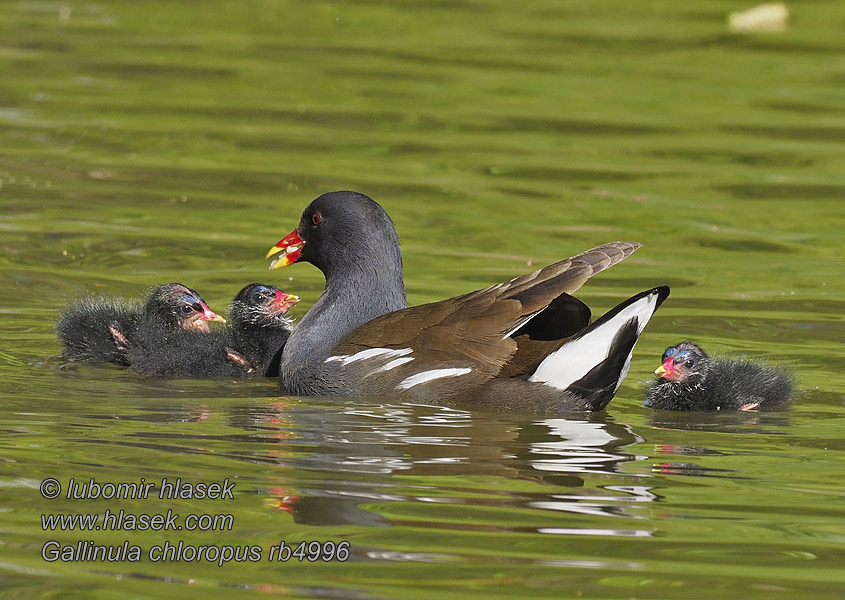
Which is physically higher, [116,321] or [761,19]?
[761,19]

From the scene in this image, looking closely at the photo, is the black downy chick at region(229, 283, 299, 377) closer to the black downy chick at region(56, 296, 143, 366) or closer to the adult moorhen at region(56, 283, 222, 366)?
the adult moorhen at region(56, 283, 222, 366)

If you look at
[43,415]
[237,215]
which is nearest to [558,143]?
[237,215]

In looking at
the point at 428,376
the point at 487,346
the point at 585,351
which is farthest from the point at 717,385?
the point at 428,376

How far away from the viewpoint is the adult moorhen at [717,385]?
6.88 m

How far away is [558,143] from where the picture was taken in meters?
12.6

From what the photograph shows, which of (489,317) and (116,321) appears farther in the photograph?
(116,321)

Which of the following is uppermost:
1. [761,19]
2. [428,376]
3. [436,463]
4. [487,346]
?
[761,19]

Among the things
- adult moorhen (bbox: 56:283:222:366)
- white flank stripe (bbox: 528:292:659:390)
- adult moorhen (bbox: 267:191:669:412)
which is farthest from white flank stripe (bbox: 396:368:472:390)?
adult moorhen (bbox: 56:283:222:366)

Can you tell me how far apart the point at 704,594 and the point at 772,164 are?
802 centimetres

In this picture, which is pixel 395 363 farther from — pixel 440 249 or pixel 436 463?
pixel 440 249

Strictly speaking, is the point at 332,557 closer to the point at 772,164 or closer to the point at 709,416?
the point at 709,416

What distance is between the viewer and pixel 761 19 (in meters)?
17.7

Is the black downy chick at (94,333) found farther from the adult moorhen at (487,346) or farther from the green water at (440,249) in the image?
the adult moorhen at (487,346)

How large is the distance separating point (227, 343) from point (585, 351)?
194 centimetres
